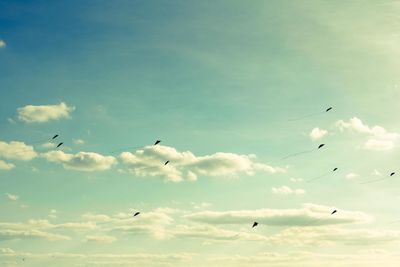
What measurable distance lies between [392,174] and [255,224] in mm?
67304

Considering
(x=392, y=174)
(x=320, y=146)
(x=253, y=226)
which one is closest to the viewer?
(x=253, y=226)

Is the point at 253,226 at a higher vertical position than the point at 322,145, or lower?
lower

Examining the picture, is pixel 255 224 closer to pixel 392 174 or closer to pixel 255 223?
pixel 255 223

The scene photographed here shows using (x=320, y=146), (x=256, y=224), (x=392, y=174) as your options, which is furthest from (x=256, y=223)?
(x=392, y=174)

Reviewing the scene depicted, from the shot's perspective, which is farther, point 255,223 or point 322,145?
point 322,145

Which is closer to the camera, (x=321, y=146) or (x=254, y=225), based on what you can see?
(x=254, y=225)

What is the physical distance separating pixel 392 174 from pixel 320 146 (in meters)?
40.1

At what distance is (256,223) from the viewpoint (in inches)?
3639

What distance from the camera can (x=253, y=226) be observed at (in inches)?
3469

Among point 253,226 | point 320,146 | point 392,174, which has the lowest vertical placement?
point 253,226

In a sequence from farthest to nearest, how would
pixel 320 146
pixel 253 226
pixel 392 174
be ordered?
1. pixel 392 174
2. pixel 320 146
3. pixel 253 226

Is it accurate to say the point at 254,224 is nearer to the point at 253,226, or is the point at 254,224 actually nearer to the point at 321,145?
the point at 253,226

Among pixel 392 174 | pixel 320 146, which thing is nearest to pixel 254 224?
pixel 320 146

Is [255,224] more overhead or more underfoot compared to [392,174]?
more underfoot
